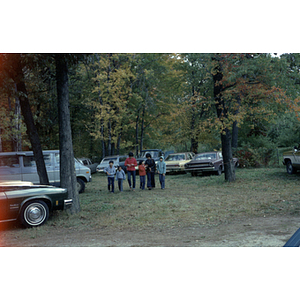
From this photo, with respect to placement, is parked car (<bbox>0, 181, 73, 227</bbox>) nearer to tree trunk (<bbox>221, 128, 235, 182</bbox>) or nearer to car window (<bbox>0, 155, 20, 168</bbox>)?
car window (<bbox>0, 155, 20, 168</bbox>)

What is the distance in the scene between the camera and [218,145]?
31047 millimetres

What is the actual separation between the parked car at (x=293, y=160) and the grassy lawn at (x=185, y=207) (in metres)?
1.93

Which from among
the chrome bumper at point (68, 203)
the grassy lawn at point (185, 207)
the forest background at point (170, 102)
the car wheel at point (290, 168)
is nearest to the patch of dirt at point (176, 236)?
the grassy lawn at point (185, 207)

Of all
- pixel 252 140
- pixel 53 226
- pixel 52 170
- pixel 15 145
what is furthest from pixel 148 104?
pixel 53 226

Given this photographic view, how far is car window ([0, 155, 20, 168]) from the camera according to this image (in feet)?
41.3

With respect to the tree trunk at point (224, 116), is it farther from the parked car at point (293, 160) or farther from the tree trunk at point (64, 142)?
the tree trunk at point (64, 142)

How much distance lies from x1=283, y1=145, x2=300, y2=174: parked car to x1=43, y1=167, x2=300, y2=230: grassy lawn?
1.93m

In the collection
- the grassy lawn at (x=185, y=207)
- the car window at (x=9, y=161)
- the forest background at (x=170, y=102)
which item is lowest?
the grassy lawn at (x=185, y=207)

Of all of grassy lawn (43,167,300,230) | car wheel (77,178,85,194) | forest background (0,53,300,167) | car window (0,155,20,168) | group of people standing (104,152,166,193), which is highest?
forest background (0,53,300,167)

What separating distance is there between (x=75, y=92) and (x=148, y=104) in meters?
6.76

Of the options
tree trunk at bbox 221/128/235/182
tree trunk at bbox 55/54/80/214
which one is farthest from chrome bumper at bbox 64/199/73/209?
tree trunk at bbox 221/128/235/182

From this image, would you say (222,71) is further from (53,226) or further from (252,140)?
(252,140)

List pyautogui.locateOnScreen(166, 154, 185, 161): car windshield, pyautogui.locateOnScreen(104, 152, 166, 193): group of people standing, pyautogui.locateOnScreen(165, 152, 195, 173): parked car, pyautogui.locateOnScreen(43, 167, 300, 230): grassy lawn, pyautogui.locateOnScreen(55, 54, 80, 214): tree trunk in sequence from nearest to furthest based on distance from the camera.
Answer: pyautogui.locateOnScreen(43, 167, 300, 230): grassy lawn → pyautogui.locateOnScreen(55, 54, 80, 214): tree trunk → pyautogui.locateOnScreen(104, 152, 166, 193): group of people standing → pyautogui.locateOnScreen(165, 152, 195, 173): parked car → pyautogui.locateOnScreen(166, 154, 185, 161): car windshield

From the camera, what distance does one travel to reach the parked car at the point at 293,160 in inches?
605
